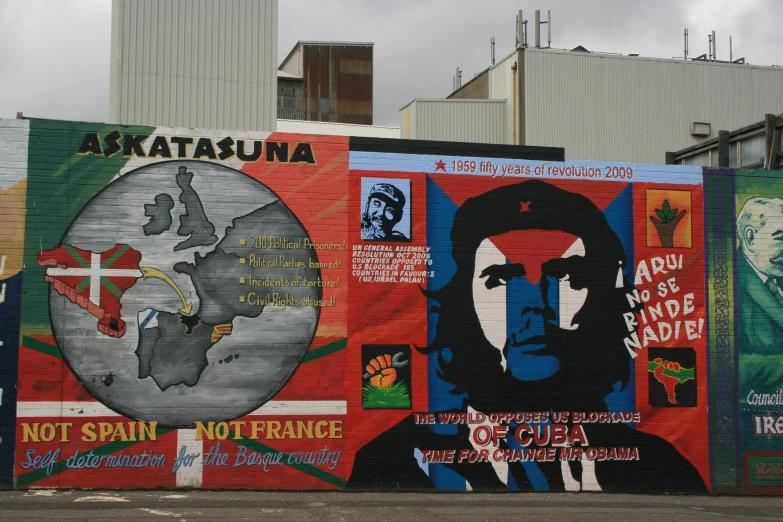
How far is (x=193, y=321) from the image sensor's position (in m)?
10.5

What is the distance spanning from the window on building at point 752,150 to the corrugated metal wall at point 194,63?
9.62 metres

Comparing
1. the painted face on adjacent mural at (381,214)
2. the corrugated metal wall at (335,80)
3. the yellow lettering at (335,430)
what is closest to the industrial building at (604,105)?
the painted face on adjacent mural at (381,214)

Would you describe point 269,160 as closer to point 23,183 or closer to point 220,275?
point 220,275

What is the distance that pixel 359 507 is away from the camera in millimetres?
9930

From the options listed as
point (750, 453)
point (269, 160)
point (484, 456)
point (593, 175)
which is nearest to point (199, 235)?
point (269, 160)

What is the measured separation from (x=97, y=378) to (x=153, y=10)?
9.26 metres

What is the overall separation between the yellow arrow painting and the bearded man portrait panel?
310cm

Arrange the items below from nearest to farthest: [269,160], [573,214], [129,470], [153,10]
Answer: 1. [129,470]
2. [269,160]
3. [573,214]
4. [153,10]

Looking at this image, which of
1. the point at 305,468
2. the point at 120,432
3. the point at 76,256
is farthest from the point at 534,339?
the point at 76,256

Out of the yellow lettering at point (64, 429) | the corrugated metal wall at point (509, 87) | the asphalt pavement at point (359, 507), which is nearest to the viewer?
the asphalt pavement at point (359, 507)

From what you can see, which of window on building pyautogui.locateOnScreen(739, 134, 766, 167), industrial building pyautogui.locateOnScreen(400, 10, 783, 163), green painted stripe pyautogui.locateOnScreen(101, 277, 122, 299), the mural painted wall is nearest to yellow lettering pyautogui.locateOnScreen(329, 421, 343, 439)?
the mural painted wall

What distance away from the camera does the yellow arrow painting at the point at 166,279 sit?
34.0 ft

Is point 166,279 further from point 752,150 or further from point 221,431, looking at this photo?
point 752,150

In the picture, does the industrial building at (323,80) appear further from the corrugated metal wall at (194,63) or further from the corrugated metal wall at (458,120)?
the corrugated metal wall at (194,63)
